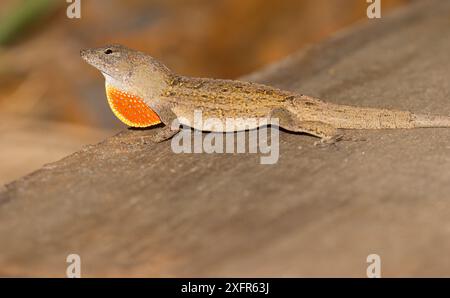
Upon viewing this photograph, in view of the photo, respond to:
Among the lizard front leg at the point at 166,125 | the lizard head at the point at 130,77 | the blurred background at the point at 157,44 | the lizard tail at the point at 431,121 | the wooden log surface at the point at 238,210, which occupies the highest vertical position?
the blurred background at the point at 157,44

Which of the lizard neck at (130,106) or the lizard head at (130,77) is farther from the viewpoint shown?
the lizard head at (130,77)

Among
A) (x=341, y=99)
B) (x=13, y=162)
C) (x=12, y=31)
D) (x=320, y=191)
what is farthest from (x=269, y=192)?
(x=12, y=31)

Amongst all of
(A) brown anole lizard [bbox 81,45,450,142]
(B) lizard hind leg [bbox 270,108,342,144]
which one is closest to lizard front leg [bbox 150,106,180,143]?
(A) brown anole lizard [bbox 81,45,450,142]

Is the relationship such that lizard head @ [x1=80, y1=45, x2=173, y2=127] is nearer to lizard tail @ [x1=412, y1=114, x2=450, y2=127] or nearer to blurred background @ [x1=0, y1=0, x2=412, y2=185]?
lizard tail @ [x1=412, y1=114, x2=450, y2=127]

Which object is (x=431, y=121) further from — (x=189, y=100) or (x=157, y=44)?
(x=157, y=44)

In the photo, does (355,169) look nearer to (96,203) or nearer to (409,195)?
(409,195)

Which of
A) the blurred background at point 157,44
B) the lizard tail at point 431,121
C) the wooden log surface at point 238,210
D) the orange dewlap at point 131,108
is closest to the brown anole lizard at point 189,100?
the orange dewlap at point 131,108

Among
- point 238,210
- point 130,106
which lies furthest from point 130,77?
point 238,210

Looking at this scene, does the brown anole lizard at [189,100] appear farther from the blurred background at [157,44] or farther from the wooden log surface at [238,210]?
the blurred background at [157,44]
